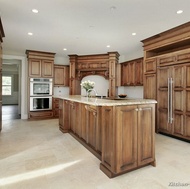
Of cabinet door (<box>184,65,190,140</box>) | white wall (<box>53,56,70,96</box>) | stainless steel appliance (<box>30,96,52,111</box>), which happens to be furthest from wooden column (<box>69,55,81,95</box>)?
cabinet door (<box>184,65,190,140</box>)

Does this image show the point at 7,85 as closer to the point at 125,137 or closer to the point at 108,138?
the point at 108,138

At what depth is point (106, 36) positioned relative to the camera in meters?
4.30

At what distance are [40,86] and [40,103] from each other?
71 centimetres

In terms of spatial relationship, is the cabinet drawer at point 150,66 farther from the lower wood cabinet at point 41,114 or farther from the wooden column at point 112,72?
the lower wood cabinet at point 41,114

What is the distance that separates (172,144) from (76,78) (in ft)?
15.1

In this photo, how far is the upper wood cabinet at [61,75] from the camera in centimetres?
668

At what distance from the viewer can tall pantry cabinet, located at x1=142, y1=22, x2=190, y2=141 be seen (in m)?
3.56

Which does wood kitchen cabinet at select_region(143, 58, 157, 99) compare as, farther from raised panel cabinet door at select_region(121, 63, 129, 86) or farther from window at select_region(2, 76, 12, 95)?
window at select_region(2, 76, 12, 95)

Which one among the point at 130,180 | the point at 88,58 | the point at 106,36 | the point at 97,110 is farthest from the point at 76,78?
the point at 130,180

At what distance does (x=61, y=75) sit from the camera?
268 inches

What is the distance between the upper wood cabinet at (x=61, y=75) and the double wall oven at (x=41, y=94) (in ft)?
1.57

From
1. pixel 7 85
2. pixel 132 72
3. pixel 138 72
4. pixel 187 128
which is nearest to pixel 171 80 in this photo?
pixel 187 128

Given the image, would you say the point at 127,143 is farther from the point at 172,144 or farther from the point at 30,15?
the point at 30,15

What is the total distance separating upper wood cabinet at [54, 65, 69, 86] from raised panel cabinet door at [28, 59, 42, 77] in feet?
2.66
